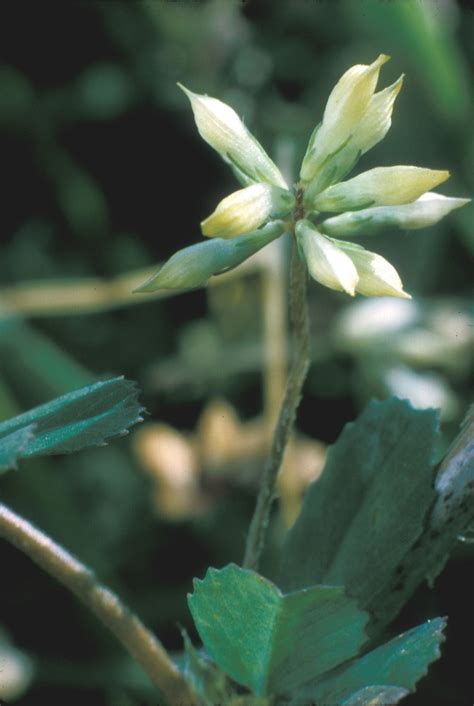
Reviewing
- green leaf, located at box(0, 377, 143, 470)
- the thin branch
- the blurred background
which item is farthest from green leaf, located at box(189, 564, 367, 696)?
the thin branch

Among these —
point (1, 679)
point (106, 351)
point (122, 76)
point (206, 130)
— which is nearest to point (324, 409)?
point (106, 351)

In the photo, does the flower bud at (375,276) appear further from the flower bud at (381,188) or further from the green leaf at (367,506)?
the green leaf at (367,506)

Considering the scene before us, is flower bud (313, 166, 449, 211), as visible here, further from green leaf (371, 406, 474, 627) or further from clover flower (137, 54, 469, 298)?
green leaf (371, 406, 474, 627)

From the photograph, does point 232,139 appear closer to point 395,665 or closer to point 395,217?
point 395,217

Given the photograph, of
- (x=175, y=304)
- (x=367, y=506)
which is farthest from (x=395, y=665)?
(x=175, y=304)

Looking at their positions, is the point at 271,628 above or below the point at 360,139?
below
